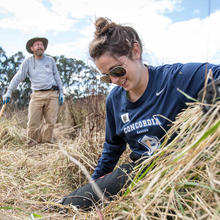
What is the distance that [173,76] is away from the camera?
1417 millimetres

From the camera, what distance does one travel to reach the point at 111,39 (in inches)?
58.8

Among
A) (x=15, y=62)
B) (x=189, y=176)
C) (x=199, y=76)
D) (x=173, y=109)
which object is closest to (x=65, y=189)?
(x=173, y=109)

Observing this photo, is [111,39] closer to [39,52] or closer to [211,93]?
[211,93]

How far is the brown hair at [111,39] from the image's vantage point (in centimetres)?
148

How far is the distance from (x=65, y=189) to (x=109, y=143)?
30.6 inches

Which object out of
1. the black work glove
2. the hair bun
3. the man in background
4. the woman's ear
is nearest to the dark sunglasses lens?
the woman's ear

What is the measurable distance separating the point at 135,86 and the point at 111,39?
334mm

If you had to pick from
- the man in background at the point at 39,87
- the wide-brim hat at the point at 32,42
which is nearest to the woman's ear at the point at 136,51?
the man in background at the point at 39,87

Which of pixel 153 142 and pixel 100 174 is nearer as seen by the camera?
pixel 153 142

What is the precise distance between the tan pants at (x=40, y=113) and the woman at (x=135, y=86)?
3112 millimetres

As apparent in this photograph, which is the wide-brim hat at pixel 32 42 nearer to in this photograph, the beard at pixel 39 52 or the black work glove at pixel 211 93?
the beard at pixel 39 52

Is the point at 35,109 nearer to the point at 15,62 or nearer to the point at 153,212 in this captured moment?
the point at 153,212

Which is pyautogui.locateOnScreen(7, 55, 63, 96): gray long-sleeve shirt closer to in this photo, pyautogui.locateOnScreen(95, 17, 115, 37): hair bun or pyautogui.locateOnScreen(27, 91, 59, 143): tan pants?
pyautogui.locateOnScreen(27, 91, 59, 143): tan pants

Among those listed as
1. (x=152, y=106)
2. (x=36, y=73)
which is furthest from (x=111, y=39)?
(x=36, y=73)
